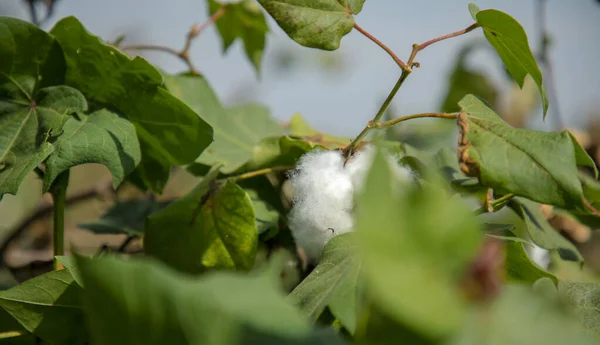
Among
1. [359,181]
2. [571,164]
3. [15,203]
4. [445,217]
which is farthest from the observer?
[15,203]

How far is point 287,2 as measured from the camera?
23.8 inches

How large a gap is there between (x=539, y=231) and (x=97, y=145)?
510mm

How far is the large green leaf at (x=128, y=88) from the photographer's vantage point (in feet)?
2.30

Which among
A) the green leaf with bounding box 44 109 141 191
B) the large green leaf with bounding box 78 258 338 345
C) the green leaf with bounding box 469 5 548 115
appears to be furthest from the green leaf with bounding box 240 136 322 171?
the large green leaf with bounding box 78 258 338 345

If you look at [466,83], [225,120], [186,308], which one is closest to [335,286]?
[186,308]

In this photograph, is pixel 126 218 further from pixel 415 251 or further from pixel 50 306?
pixel 415 251

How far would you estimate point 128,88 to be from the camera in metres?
0.71

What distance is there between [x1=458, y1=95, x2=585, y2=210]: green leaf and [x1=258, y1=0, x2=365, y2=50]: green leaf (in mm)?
170

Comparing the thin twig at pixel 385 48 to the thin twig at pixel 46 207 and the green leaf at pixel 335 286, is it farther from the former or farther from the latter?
the thin twig at pixel 46 207

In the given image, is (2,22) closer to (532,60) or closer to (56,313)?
(56,313)

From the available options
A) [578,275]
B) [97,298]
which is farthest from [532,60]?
[578,275]

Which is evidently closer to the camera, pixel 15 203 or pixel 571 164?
pixel 571 164

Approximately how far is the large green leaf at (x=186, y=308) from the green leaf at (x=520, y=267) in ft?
1.08

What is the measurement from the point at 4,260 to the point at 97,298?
887mm
